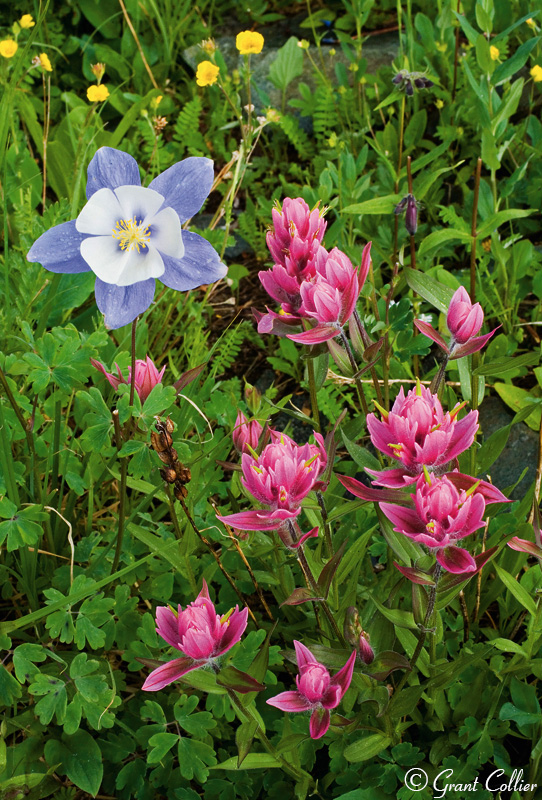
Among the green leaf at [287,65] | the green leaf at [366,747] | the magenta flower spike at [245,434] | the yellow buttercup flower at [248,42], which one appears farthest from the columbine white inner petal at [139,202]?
the green leaf at [287,65]

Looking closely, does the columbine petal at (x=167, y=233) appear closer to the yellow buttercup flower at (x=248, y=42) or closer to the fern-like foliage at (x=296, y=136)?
the yellow buttercup flower at (x=248, y=42)

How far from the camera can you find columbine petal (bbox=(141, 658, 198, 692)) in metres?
1.07

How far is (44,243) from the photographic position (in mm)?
1153

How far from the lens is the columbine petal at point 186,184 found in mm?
1171

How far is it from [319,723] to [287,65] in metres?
2.87

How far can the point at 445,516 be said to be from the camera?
100 centimetres

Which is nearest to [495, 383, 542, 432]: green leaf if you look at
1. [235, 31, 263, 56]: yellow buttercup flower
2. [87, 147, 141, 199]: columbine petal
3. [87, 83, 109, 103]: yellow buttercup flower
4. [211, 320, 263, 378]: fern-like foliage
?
[211, 320, 263, 378]: fern-like foliage

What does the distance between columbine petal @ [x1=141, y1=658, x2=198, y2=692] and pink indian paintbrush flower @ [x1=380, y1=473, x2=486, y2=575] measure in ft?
1.23

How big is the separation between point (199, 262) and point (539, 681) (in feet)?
4.04

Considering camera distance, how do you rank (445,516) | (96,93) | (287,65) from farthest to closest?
(287,65) → (96,93) → (445,516)

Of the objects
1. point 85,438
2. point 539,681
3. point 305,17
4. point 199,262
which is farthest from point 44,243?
point 305,17

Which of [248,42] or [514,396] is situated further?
[248,42]

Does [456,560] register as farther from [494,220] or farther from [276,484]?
[494,220]

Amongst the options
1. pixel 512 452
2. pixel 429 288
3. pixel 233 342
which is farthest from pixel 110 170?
pixel 512 452
